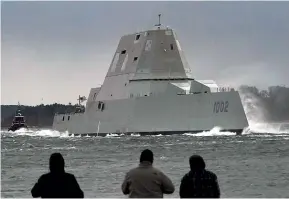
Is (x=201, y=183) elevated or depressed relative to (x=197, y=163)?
depressed

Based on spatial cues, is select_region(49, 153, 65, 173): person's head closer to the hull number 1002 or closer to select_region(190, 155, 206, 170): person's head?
select_region(190, 155, 206, 170): person's head

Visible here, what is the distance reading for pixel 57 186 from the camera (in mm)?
7090

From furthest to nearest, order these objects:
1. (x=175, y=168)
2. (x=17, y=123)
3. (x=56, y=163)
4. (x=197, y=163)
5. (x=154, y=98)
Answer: (x=17, y=123), (x=154, y=98), (x=175, y=168), (x=197, y=163), (x=56, y=163)

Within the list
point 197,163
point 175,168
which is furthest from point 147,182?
point 175,168

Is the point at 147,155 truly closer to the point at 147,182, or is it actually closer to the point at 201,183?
the point at 147,182

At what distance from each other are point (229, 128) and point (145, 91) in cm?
754

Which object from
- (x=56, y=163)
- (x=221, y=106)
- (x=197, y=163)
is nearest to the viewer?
(x=56, y=163)

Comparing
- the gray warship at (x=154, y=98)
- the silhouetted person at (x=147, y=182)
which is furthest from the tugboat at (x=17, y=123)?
the silhouetted person at (x=147, y=182)

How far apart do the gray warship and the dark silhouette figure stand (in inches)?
1514

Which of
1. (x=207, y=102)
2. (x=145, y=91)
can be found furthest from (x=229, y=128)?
(x=145, y=91)

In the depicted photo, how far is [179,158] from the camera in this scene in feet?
92.5

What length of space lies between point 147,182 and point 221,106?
3855 centimetres

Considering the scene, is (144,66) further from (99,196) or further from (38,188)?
(38,188)

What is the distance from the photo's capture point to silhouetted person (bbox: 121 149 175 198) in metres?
7.28
